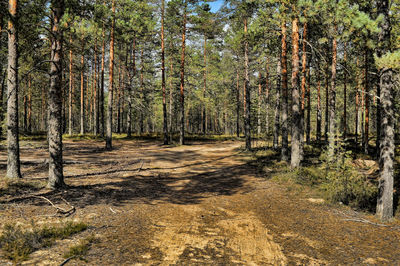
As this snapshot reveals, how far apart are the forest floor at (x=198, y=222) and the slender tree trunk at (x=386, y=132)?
609 mm

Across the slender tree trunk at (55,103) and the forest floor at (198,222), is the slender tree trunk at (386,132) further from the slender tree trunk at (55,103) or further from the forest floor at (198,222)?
the slender tree trunk at (55,103)

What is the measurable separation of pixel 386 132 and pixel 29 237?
948 cm

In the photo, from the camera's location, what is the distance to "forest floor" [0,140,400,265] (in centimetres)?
479

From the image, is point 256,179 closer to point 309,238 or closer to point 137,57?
point 309,238

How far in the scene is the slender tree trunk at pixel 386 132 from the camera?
695cm

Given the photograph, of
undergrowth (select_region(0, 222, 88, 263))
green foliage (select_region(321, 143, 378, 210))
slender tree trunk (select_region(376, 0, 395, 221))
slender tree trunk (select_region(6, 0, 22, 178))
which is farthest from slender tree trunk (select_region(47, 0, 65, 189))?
slender tree trunk (select_region(376, 0, 395, 221))

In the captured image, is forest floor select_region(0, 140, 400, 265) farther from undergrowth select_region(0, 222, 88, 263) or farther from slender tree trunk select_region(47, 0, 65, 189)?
slender tree trunk select_region(47, 0, 65, 189)

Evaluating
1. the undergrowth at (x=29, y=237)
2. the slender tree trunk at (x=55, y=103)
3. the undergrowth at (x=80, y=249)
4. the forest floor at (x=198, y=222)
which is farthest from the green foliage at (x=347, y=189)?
the slender tree trunk at (x=55, y=103)

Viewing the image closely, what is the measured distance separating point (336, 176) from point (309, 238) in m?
4.43

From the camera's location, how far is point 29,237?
4766 mm

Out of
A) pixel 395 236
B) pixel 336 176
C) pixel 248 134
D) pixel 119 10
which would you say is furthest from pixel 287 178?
pixel 119 10

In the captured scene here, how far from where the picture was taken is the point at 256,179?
12148mm

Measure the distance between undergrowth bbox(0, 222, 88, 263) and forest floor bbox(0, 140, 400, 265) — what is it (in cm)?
17

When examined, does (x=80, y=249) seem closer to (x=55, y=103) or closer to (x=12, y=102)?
(x=55, y=103)
